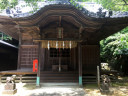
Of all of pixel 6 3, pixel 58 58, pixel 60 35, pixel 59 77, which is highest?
pixel 6 3

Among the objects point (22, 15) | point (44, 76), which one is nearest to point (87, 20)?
point (22, 15)

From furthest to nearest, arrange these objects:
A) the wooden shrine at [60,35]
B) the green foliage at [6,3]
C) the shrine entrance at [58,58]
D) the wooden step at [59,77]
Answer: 1. the shrine entrance at [58,58]
2. the wooden step at [59,77]
3. the green foliage at [6,3]
4. the wooden shrine at [60,35]

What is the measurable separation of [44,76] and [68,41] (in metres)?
3.05

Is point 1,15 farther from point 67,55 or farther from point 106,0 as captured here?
point 106,0

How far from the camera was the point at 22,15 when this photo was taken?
5.21 meters

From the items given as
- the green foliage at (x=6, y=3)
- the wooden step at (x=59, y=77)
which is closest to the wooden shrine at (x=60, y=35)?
the wooden step at (x=59, y=77)

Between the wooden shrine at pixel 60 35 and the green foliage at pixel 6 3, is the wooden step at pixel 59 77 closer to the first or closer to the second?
the wooden shrine at pixel 60 35

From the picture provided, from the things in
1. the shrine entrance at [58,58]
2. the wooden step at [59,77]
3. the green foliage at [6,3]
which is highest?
the green foliage at [6,3]

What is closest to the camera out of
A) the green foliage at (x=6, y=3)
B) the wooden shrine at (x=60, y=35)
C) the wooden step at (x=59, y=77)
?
the wooden shrine at (x=60, y=35)

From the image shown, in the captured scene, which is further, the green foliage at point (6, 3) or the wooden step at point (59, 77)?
the wooden step at point (59, 77)

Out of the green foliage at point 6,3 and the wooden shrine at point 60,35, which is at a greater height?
the green foliage at point 6,3

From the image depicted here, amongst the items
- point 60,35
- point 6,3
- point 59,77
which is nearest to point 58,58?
point 59,77

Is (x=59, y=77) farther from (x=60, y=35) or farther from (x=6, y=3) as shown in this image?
(x=6, y=3)

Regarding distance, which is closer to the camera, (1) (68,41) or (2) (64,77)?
(1) (68,41)
